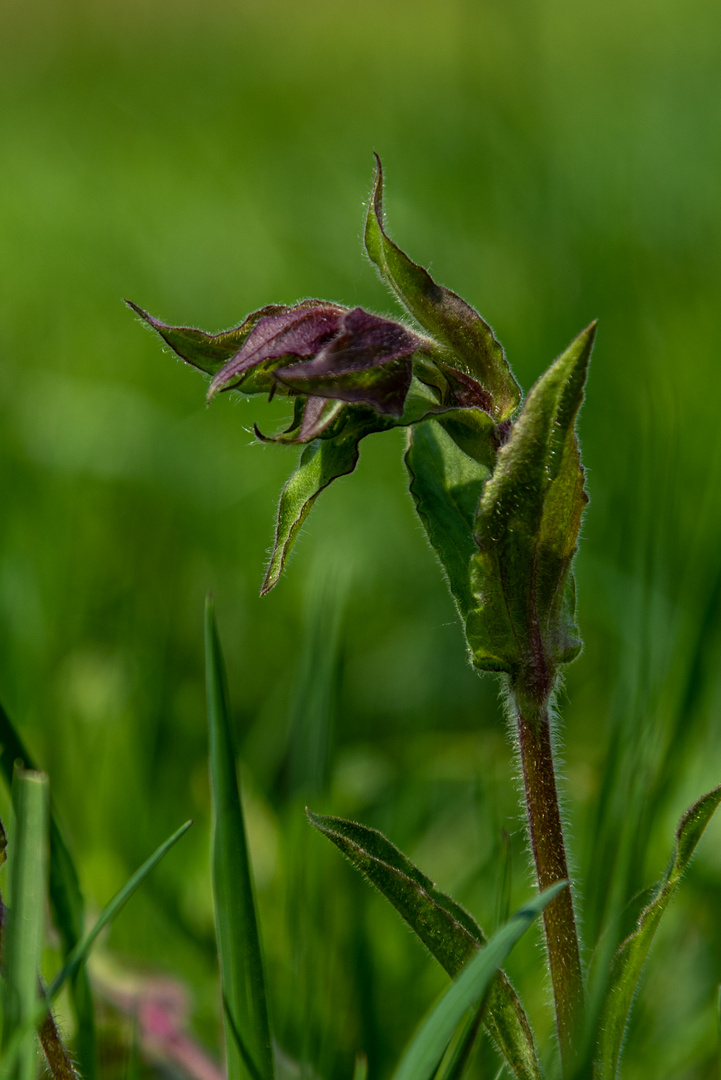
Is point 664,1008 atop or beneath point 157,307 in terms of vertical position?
beneath

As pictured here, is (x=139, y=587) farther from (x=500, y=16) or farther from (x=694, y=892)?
(x=500, y=16)

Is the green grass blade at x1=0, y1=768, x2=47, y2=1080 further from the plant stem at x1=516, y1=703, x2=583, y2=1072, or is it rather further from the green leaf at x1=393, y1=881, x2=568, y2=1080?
the plant stem at x1=516, y1=703, x2=583, y2=1072

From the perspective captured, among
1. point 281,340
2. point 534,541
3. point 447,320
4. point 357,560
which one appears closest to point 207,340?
point 281,340

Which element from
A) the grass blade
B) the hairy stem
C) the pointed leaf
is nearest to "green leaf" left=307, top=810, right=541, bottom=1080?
the grass blade

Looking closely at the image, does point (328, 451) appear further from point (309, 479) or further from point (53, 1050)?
point (53, 1050)

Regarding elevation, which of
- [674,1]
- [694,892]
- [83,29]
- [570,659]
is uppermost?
[674,1]

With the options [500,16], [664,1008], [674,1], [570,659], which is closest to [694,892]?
[664,1008]

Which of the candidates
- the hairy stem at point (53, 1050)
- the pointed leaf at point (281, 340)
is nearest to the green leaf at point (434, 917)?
the hairy stem at point (53, 1050)

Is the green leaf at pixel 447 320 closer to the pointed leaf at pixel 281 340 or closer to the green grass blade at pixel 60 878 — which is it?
the pointed leaf at pixel 281 340
